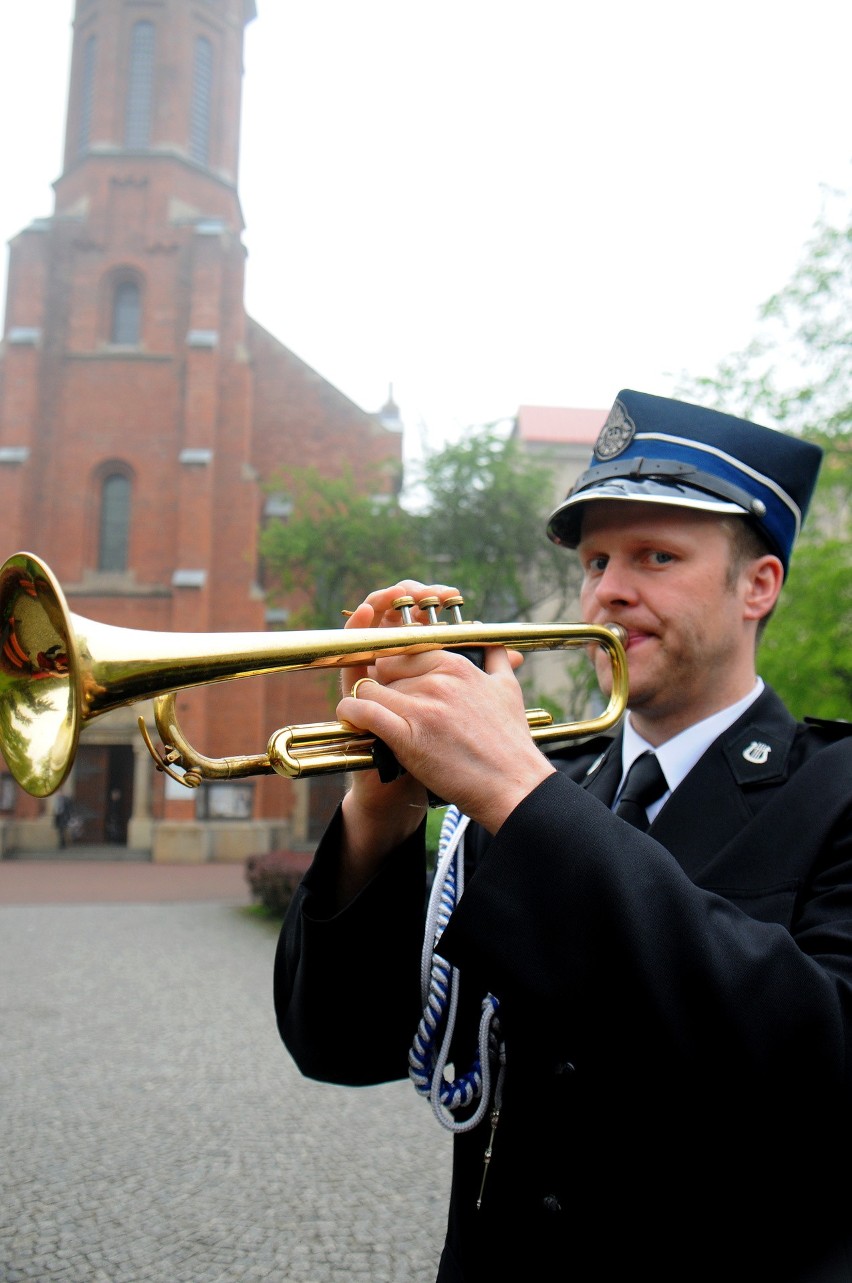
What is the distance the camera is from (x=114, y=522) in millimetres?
28938

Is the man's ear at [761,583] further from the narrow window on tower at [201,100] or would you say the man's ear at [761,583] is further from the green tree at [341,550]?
the narrow window on tower at [201,100]

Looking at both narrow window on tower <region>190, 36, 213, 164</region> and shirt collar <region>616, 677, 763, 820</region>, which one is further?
narrow window on tower <region>190, 36, 213, 164</region>

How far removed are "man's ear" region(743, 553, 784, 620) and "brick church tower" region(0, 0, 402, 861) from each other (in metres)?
24.1

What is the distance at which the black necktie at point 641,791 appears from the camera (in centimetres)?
211

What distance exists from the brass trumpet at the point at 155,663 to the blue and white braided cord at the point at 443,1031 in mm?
375

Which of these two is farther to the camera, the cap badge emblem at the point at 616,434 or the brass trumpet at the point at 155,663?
the cap badge emblem at the point at 616,434

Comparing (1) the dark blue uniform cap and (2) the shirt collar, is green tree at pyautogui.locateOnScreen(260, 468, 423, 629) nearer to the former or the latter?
(1) the dark blue uniform cap

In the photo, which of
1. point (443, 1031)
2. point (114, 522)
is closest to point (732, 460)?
point (443, 1031)

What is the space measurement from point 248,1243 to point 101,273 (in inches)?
1187

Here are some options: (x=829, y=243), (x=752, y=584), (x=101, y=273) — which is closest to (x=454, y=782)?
(x=752, y=584)

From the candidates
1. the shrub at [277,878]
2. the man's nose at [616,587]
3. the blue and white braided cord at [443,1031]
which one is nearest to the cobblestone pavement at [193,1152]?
the blue and white braided cord at [443,1031]

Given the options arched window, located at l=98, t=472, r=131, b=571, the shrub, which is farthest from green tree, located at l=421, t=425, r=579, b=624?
arched window, located at l=98, t=472, r=131, b=571

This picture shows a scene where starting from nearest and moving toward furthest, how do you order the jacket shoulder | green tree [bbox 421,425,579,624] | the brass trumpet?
1. the brass trumpet
2. the jacket shoulder
3. green tree [bbox 421,425,579,624]

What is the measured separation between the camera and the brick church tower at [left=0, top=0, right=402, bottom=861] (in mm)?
26984
